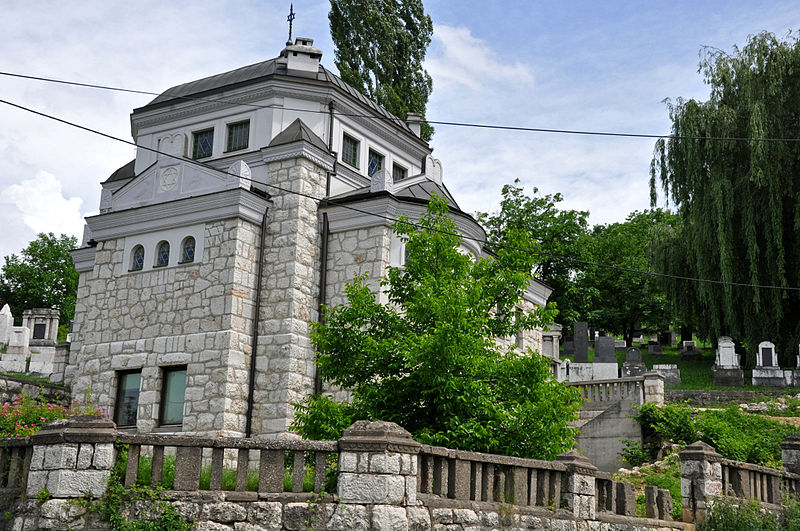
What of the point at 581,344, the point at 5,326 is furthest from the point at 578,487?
the point at 5,326

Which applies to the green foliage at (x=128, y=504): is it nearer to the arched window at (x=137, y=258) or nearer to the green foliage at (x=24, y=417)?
the green foliage at (x=24, y=417)

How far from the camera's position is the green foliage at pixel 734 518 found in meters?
12.4

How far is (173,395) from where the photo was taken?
1831 cm

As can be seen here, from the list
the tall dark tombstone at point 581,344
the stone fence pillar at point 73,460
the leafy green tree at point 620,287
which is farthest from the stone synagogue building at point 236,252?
the leafy green tree at point 620,287

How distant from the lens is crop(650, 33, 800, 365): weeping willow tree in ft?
88.2

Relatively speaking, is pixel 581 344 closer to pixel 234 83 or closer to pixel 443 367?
pixel 234 83

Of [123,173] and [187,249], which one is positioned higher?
[123,173]

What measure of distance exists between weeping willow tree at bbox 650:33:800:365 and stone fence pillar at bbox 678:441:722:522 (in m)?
14.8

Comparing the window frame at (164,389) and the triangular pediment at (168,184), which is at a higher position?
the triangular pediment at (168,184)

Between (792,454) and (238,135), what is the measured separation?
13855 millimetres

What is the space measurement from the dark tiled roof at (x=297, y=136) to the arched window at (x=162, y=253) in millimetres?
3273

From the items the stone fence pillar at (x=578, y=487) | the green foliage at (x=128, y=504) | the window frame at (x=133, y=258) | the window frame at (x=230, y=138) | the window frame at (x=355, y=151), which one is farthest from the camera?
the window frame at (x=355, y=151)

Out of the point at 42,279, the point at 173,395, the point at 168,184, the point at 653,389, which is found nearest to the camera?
the point at 173,395

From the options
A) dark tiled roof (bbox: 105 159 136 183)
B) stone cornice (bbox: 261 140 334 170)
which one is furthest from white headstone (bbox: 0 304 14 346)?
stone cornice (bbox: 261 140 334 170)
